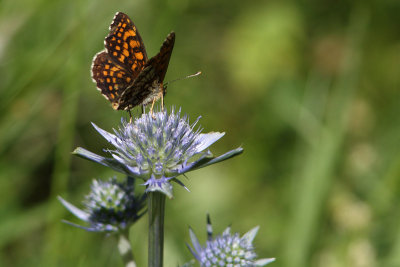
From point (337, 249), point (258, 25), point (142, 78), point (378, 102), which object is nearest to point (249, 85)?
point (258, 25)

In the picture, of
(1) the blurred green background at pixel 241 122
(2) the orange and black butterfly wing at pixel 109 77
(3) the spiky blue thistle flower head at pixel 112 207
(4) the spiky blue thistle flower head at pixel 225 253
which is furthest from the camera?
(1) the blurred green background at pixel 241 122

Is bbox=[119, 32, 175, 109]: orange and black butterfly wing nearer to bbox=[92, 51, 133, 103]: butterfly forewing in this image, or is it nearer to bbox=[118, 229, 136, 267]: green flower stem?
bbox=[92, 51, 133, 103]: butterfly forewing

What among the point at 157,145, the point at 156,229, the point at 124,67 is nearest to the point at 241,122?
the point at 124,67

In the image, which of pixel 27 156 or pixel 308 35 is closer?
pixel 27 156

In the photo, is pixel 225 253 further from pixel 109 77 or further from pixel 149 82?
pixel 109 77

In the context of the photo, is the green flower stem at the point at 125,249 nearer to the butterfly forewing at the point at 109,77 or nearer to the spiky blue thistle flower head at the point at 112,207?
the spiky blue thistle flower head at the point at 112,207

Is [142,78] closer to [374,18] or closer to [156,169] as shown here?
[156,169]

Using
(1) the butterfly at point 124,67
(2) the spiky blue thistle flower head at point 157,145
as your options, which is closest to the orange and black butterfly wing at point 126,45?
(1) the butterfly at point 124,67
